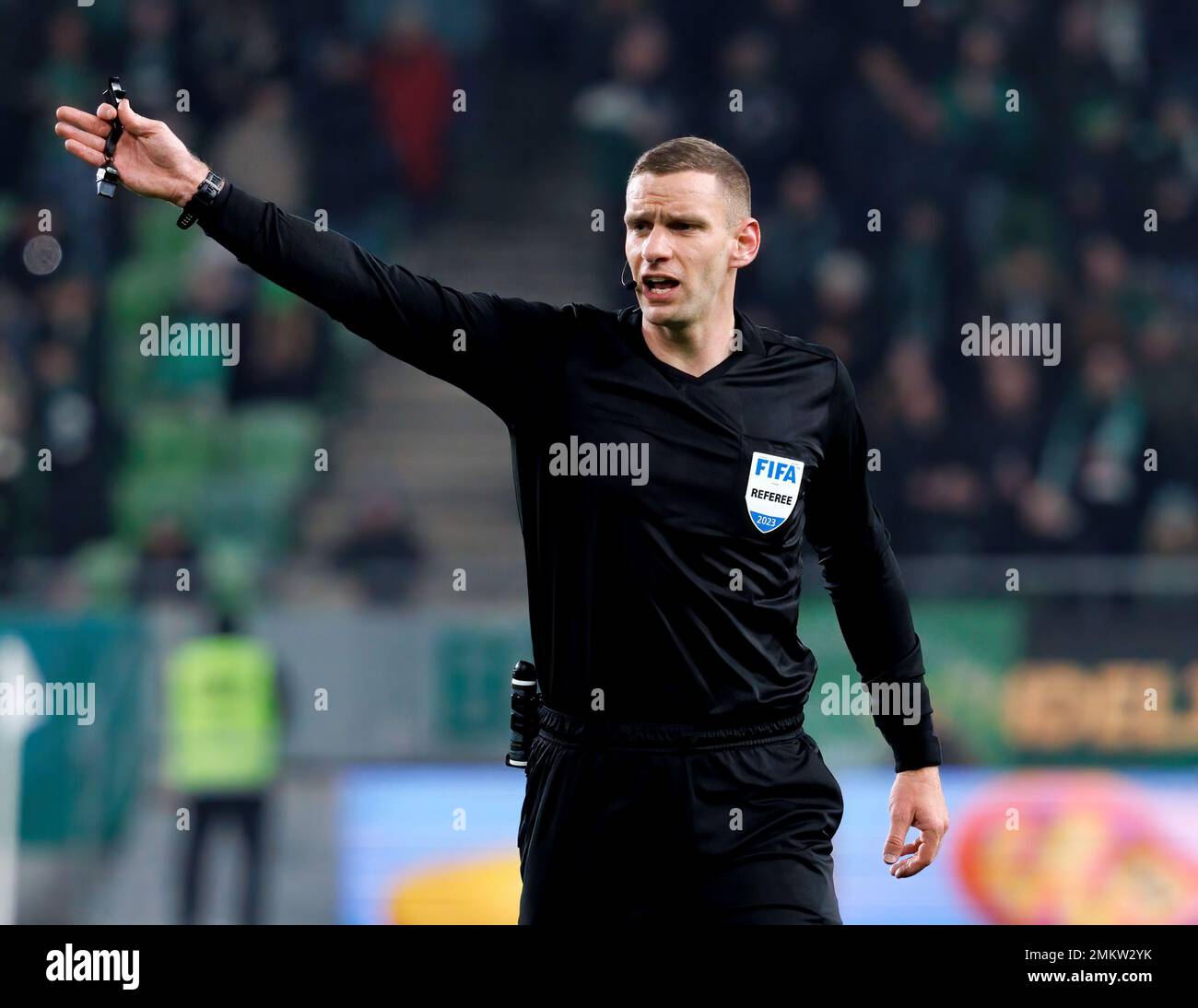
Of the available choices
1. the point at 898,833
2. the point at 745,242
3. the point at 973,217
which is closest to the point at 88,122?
the point at 745,242

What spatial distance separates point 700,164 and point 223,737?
4925mm

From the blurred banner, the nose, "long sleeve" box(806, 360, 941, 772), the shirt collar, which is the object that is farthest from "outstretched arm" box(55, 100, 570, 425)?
the blurred banner

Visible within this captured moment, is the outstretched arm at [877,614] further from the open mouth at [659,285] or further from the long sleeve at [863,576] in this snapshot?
the open mouth at [659,285]

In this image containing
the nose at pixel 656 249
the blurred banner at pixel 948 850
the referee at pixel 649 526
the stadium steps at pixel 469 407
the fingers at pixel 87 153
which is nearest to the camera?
the fingers at pixel 87 153

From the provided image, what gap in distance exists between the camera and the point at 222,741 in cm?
805

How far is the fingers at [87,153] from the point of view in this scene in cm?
346

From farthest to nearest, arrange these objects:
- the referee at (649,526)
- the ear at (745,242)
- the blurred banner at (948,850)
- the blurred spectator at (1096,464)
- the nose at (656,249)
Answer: the blurred spectator at (1096,464) < the blurred banner at (948,850) < the ear at (745,242) < the nose at (656,249) < the referee at (649,526)

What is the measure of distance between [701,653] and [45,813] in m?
4.94

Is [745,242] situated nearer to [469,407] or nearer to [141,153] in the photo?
[141,153]

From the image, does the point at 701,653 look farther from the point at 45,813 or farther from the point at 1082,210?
the point at 1082,210

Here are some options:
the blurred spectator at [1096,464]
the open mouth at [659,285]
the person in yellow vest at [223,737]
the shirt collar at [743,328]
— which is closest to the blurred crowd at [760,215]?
the blurred spectator at [1096,464]

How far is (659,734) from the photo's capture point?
12.0ft

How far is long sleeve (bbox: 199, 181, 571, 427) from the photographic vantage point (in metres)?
3.52

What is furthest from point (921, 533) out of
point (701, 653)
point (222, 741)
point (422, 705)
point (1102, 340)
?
point (701, 653)
